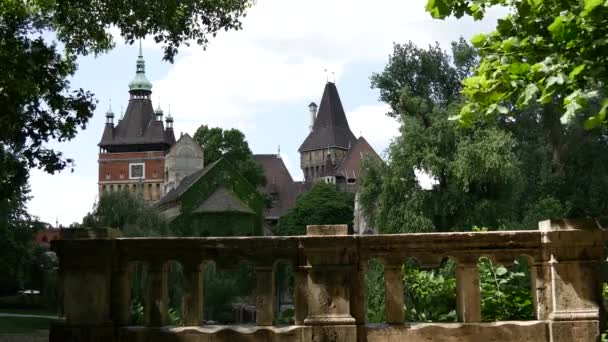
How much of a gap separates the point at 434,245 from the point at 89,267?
10.2ft

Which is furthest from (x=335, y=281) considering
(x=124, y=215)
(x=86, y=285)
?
(x=124, y=215)

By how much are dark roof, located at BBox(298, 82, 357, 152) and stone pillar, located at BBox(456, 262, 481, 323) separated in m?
103

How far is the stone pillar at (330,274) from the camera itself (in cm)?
703

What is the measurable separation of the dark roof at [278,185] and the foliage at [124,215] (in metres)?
52.6

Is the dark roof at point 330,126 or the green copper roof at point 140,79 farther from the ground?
the green copper roof at point 140,79

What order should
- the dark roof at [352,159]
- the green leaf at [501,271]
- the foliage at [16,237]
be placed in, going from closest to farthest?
1. the green leaf at [501,271]
2. the foliage at [16,237]
3. the dark roof at [352,159]

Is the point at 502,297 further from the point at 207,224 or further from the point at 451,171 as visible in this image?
the point at 207,224

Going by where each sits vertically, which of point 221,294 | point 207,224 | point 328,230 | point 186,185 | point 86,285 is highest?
point 186,185

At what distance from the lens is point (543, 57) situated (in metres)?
6.12

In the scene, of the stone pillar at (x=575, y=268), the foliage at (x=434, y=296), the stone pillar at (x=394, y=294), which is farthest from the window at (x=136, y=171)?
the stone pillar at (x=575, y=268)

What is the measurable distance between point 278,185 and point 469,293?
95.8 metres

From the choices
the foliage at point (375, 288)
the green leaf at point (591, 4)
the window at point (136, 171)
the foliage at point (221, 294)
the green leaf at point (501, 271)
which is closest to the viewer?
the green leaf at point (591, 4)

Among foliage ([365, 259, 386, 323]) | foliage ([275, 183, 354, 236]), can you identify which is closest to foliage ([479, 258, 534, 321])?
foliage ([365, 259, 386, 323])

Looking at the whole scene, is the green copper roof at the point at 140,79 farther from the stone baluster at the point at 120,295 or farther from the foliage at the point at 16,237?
the stone baluster at the point at 120,295
